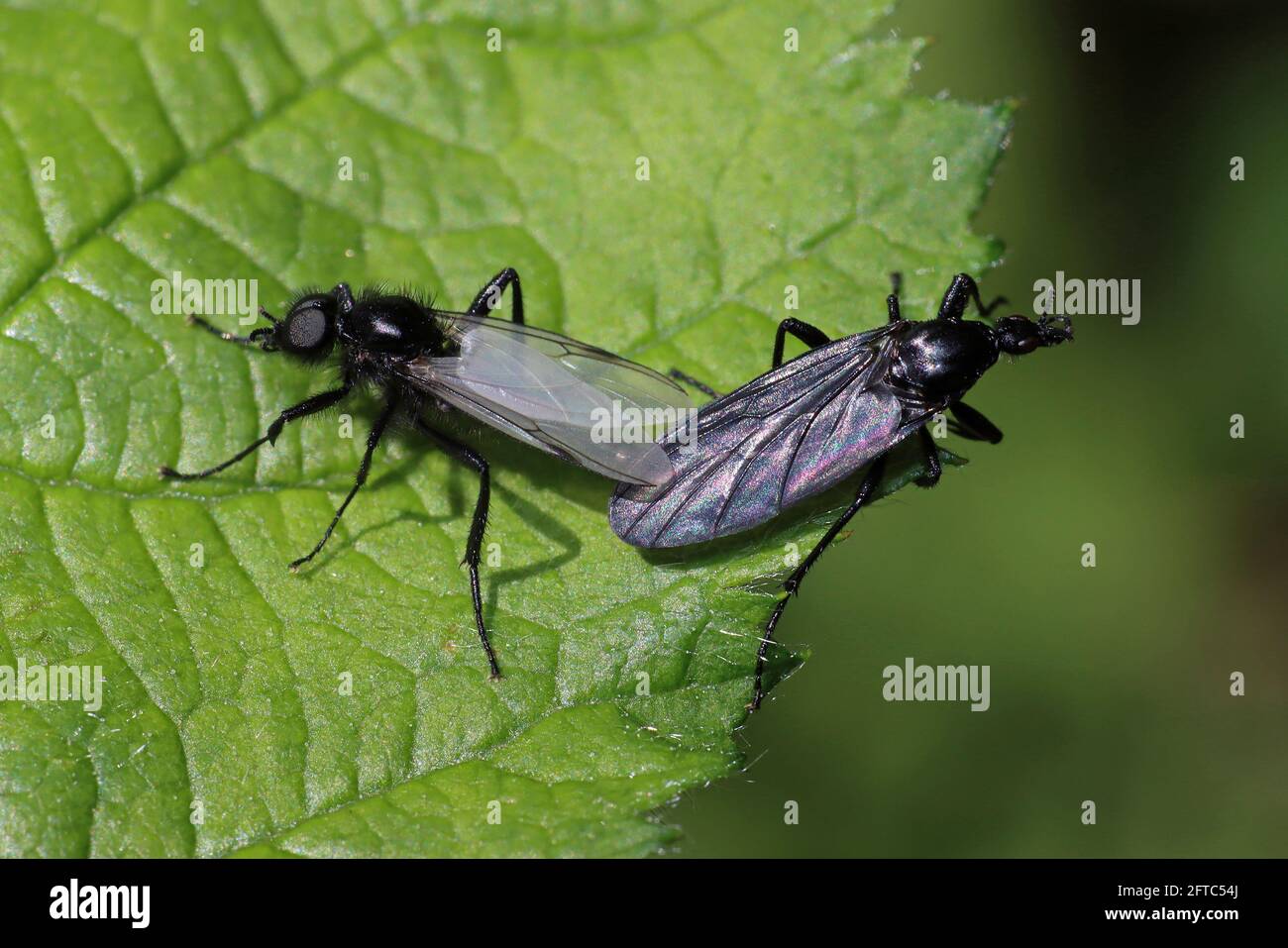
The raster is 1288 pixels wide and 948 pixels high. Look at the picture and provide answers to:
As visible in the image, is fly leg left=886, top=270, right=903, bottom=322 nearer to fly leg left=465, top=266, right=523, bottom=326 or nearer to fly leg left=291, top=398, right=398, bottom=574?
fly leg left=465, top=266, right=523, bottom=326

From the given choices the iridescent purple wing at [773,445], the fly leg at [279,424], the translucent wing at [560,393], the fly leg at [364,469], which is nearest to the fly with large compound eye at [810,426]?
the iridescent purple wing at [773,445]

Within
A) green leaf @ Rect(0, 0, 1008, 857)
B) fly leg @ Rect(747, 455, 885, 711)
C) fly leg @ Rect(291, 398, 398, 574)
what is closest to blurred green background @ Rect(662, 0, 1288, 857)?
fly leg @ Rect(747, 455, 885, 711)

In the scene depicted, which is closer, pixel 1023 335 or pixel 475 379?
pixel 475 379

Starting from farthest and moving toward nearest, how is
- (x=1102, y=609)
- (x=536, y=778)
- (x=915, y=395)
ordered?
1. (x=1102, y=609)
2. (x=915, y=395)
3. (x=536, y=778)

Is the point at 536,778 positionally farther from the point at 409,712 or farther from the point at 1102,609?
the point at 1102,609

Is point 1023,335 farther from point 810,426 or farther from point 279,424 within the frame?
point 279,424

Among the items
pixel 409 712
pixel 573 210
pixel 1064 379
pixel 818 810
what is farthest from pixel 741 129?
pixel 818 810

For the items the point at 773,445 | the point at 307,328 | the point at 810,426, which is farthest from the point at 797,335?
the point at 307,328
